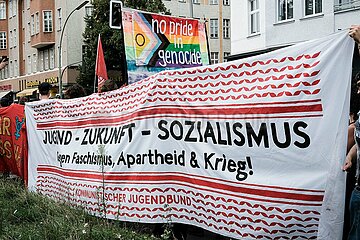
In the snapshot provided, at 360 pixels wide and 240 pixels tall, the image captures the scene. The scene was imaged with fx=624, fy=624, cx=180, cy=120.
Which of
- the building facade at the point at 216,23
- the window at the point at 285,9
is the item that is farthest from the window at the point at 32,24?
the window at the point at 285,9

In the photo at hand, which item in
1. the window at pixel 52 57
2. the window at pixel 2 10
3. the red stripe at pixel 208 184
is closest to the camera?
the red stripe at pixel 208 184

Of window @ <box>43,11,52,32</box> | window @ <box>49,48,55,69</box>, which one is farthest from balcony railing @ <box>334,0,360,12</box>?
window @ <box>43,11,52,32</box>

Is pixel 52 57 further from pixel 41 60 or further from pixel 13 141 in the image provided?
pixel 13 141

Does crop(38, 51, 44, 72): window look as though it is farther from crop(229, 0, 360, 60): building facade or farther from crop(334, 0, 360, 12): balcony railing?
crop(334, 0, 360, 12): balcony railing

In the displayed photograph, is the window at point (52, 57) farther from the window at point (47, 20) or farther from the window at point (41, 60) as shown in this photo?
the window at point (41, 60)

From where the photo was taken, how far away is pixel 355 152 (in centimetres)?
420

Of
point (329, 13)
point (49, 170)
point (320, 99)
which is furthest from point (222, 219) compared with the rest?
point (329, 13)

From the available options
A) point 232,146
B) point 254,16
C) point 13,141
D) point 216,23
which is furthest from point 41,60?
point 232,146

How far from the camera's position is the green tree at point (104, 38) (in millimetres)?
44062

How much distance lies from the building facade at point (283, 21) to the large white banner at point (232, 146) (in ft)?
55.4

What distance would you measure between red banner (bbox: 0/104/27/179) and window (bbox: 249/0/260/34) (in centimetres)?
2002

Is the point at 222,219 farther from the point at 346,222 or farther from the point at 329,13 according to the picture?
the point at 329,13

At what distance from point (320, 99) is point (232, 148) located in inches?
38.6

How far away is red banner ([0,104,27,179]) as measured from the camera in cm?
962
